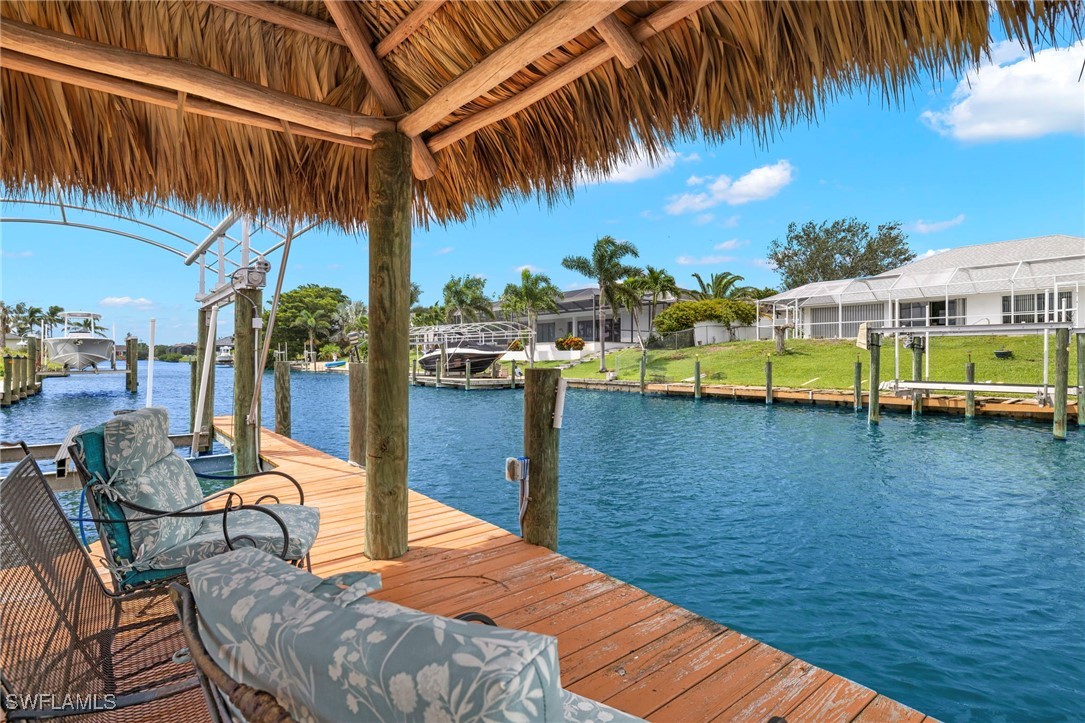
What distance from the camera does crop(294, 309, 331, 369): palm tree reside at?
179ft

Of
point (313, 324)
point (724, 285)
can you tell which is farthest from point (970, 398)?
point (313, 324)

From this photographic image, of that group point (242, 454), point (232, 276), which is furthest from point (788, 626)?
point (232, 276)

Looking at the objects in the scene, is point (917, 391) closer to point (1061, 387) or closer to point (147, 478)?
point (1061, 387)

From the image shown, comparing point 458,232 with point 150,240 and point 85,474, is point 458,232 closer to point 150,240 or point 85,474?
point 85,474

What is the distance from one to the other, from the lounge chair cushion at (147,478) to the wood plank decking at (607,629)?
0.90 m

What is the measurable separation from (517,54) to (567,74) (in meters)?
0.33

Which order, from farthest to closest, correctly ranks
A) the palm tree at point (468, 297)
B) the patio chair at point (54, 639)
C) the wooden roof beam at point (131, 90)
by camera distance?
the palm tree at point (468, 297) < the wooden roof beam at point (131, 90) < the patio chair at point (54, 639)

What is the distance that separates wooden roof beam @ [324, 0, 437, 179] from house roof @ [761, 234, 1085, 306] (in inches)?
925

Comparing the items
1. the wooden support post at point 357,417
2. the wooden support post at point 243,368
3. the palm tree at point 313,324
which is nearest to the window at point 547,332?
the palm tree at point 313,324

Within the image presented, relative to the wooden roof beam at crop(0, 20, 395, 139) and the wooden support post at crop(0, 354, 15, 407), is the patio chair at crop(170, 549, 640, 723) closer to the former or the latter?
the wooden roof beam at crop(0, 20, 395, 139)

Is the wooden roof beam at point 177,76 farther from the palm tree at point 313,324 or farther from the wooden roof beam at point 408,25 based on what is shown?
Answer: the palm tree at point 313,324

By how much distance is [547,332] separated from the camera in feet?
141

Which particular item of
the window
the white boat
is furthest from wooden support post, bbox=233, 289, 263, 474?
the window

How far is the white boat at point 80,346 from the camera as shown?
30.0 meters
